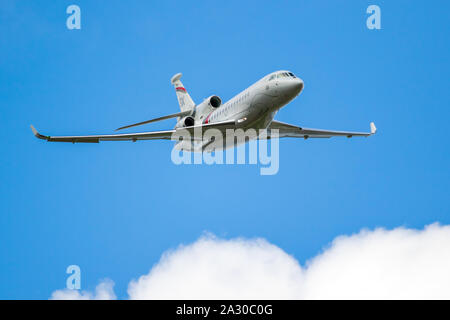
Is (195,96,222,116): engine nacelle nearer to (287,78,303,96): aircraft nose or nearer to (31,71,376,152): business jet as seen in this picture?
(31,71,376,152): business jet

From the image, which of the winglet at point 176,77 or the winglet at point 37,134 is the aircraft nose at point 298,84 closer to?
the winglet at point 37,134

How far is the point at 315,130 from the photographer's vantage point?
39.7m

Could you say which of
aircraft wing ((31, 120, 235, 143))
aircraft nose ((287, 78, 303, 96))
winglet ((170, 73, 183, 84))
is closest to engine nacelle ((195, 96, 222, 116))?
aircraft wing ((31, 120, 235, 143))

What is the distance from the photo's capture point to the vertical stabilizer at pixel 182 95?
4685 cm

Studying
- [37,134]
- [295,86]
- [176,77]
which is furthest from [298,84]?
[176,77]

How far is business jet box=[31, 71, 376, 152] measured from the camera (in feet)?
104

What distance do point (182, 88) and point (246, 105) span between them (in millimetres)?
16598

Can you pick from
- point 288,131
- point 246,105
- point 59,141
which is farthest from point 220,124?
point 59,141

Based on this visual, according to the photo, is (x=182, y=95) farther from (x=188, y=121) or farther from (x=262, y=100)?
(x=262, y=100)

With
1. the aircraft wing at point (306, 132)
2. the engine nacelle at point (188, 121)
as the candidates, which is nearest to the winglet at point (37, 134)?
the engine nacelle at point (188, 121)

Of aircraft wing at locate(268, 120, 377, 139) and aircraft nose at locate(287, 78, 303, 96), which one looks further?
aircraft wing at locate(268, 120, 377, 139)

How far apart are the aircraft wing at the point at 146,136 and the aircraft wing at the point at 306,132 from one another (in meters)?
4.71

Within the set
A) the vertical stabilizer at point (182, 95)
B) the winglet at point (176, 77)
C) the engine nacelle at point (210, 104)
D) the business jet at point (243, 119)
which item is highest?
the winglet at point (176, 77)

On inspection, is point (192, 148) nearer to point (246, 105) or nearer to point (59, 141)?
point (246, 105)
